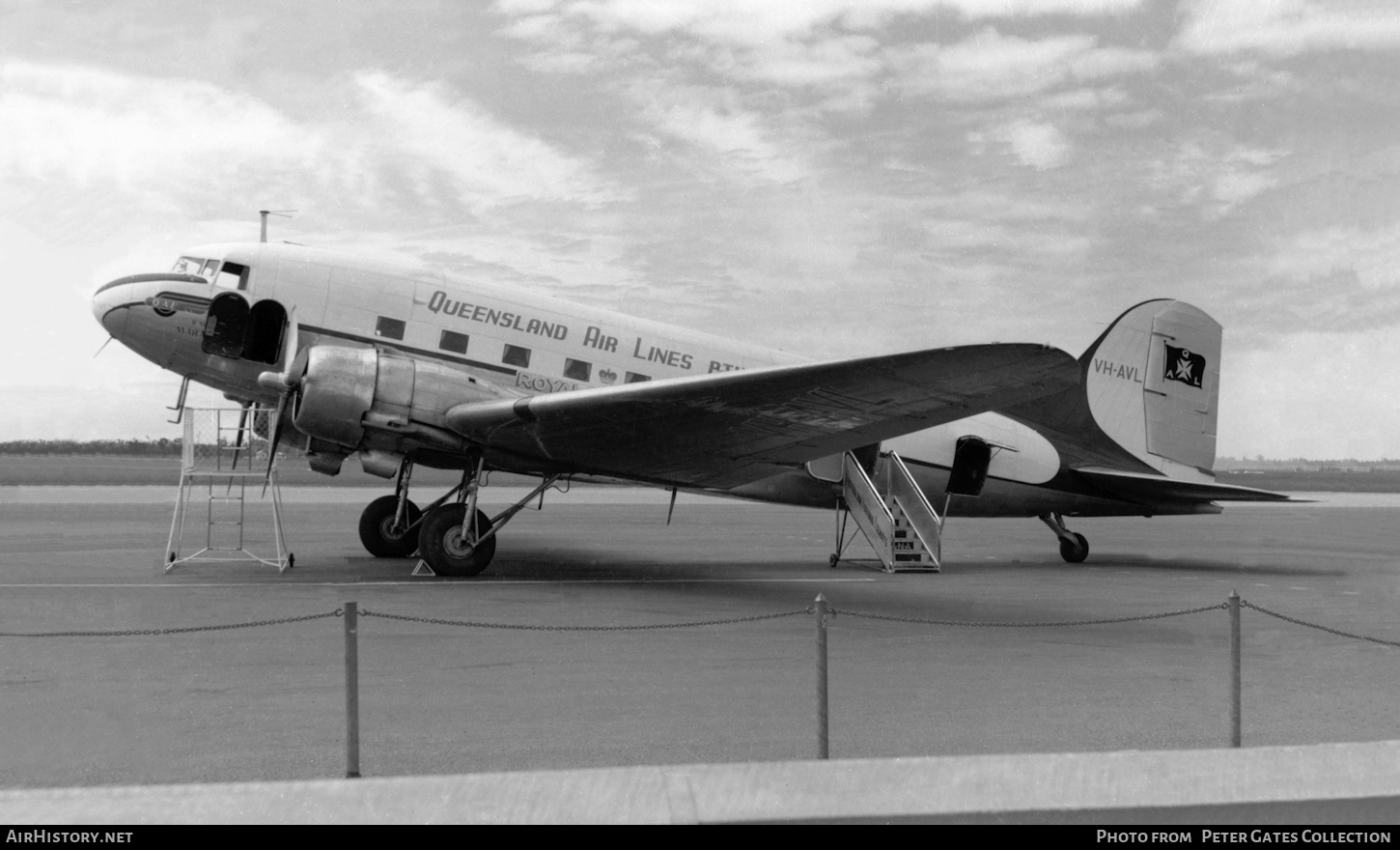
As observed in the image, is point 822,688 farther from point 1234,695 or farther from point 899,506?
point 899,506

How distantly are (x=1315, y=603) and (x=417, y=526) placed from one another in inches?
458

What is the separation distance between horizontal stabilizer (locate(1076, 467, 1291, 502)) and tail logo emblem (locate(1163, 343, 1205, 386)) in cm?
194

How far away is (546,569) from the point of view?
49.2 ft

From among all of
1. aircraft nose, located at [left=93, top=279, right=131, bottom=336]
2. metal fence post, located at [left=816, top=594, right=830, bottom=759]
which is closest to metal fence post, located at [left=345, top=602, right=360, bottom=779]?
metal fence post, located at [left=816, top=594, right=830, bottom=759]

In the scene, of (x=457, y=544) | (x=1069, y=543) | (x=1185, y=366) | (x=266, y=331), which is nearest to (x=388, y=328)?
(x=266, y=331)

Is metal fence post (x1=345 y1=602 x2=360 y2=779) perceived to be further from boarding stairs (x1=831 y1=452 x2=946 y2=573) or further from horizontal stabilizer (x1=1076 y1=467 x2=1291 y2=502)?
horizontal stabilizer (x1=1076 y1=467 x2=1291 y2=502)

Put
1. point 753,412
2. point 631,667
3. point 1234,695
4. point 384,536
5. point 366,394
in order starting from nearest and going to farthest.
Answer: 1. point 1234,695
2. point 631,667
3. point 753,412
4. point 366,394
5. point 384,536

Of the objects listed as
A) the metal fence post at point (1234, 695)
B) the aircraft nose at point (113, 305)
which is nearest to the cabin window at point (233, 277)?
the aircraft nose at point (113, 305)

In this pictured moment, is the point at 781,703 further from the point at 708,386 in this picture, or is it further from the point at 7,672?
the point at 7,672

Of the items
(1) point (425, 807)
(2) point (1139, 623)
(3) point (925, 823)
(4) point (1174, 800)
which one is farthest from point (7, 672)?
(2) point (1139, 623)

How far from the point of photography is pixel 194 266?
1435 cm

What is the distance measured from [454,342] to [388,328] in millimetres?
823

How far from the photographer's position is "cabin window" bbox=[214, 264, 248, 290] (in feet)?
46.1

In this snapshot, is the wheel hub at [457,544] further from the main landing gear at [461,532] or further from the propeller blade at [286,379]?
the propeller blade at [286,379]
